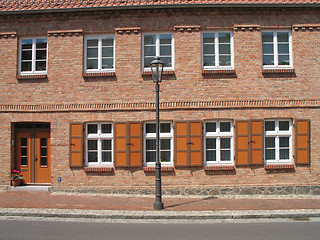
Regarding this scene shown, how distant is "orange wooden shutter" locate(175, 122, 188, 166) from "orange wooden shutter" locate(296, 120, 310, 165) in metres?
4.29

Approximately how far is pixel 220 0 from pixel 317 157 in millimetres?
7176

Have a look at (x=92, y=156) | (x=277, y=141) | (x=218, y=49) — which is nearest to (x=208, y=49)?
(x=218, y=49)

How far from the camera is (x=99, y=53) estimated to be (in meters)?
11.8

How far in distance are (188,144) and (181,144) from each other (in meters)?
0.27

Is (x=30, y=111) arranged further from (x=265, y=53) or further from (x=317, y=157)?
(x=317, y=157)

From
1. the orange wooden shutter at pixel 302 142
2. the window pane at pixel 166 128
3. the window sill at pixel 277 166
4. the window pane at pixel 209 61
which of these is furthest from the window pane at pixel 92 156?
the orange wooden shutter at pixel 302 142

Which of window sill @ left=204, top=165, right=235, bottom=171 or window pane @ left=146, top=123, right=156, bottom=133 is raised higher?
window pane @ left=146, top=123, right=156, bottom=133

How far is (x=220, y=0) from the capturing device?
38.1 feet

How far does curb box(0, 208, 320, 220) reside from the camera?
8664 millimetres

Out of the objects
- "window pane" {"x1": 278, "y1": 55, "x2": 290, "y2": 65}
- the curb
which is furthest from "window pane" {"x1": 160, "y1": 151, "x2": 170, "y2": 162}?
"window pane" {"x1": 278, "y1": 55, "x2": 290, "y2": 65}

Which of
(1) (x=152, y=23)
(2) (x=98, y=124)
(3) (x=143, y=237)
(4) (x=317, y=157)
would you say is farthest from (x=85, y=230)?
(4) (x=317, y=157)

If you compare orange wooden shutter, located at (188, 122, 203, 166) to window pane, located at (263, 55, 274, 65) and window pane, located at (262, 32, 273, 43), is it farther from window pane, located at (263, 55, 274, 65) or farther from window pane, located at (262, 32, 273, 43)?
window pane, located at (262, 32, 273, 43)

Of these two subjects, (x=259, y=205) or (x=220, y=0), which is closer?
(x=259, y=205)

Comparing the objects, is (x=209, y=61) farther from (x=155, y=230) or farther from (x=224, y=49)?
(x=155, y=230)
